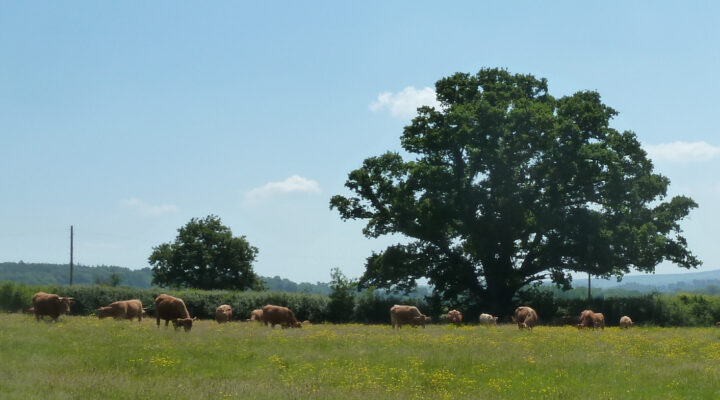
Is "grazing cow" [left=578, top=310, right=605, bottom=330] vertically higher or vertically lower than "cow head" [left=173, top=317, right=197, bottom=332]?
lower

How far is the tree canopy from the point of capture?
157 ft

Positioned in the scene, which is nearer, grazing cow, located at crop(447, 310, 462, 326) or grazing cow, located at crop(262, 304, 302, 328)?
grazing cow, located at crop(262, 304, 302, 328)

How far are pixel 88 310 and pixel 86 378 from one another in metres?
36.6

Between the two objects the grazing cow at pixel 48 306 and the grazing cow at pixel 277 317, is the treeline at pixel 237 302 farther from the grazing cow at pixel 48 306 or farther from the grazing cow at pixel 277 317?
the grazing cow at pixel 277 317

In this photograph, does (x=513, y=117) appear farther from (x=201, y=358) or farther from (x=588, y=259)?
(x=201, y=358)

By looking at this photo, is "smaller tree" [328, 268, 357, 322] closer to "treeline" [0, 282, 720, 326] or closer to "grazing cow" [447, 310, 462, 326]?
"treeline" [0, 282, 720, 326]

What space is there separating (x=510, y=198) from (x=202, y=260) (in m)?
53.6

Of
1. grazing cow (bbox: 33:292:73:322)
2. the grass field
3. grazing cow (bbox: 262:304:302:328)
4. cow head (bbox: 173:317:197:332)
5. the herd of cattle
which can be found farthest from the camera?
grazing cow (bbox: 262:304:302:328)

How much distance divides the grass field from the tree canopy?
1916 cm

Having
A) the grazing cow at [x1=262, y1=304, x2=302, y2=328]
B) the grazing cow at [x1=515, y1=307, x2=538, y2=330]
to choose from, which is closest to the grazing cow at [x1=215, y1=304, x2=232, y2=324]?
the grazing cow at [x1=262, y1=304, x2=302, y2=328]

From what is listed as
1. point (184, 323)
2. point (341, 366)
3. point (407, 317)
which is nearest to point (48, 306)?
point (184, 323)

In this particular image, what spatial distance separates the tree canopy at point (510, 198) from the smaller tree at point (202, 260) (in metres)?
42.7

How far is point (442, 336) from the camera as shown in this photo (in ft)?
97.3

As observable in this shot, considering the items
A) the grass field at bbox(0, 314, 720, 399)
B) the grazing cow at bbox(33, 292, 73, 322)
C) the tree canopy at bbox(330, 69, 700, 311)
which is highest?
the tree canopy at bbox(330, 69, 700, 311)
